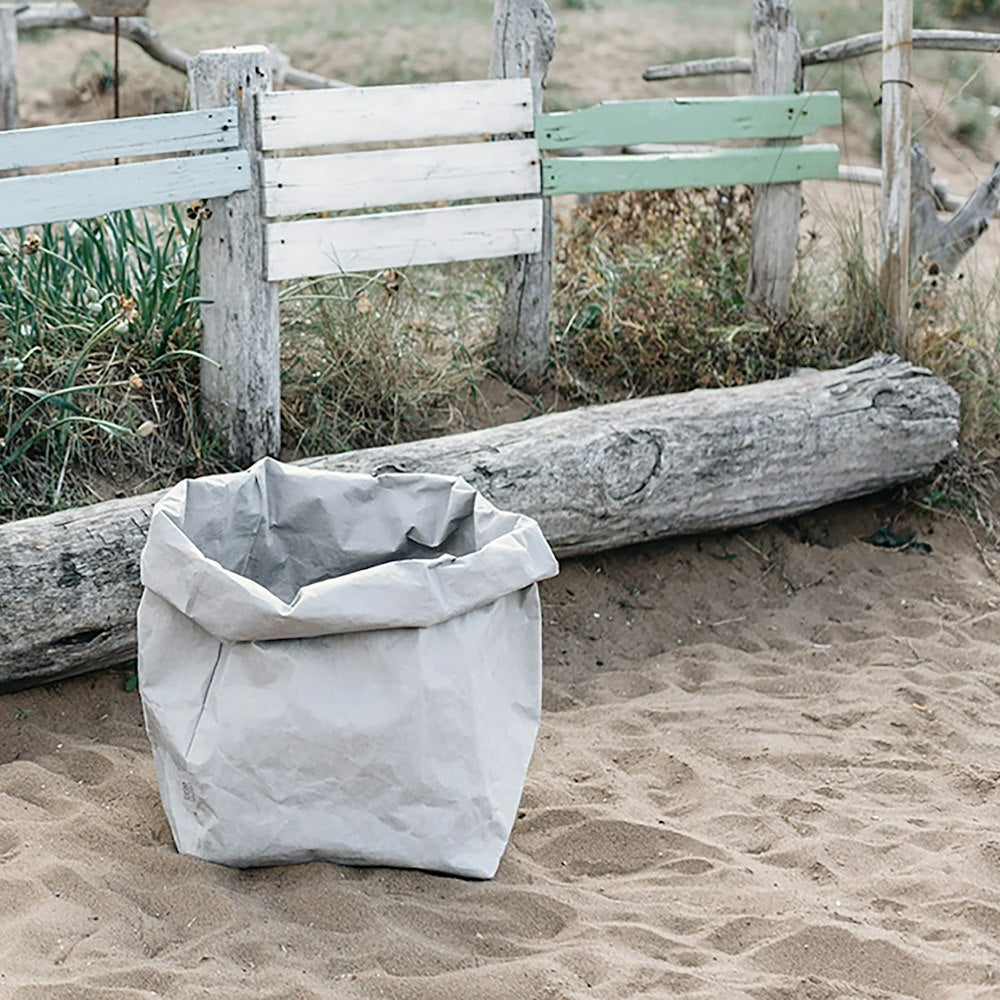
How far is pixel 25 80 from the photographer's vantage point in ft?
41.9

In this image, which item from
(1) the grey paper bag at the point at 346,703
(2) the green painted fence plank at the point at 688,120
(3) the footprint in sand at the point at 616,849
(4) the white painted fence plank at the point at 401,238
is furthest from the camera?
(2) the green painted fence plank at the point at 688,120

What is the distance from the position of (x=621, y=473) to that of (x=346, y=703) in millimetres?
1765

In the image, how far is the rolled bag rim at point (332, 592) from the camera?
2674mm

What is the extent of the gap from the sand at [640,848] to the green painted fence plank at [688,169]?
1410 mm

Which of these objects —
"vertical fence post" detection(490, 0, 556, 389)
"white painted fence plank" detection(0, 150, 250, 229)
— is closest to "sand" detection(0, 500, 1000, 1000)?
"vertical fence post" detection(490, 0, 556, 389)

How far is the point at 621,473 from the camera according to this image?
14.1 feet

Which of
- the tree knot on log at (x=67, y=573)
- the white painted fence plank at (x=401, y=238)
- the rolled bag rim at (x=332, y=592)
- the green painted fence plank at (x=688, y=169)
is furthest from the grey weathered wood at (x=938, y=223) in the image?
the tree knot on log at (x=67, y=573)

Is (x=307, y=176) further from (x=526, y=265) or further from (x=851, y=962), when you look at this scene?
(x=851, y=962)

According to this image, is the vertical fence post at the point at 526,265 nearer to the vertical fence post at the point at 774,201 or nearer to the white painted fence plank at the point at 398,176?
the white painted fence plank at the point at 398,176

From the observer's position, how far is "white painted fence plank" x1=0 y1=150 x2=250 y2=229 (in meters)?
3.72

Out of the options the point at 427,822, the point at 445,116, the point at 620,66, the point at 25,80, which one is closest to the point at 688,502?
the point at 445,116

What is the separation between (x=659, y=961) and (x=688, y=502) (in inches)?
79.6

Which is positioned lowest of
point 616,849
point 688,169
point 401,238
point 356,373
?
point 616,849

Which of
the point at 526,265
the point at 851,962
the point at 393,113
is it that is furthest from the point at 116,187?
the point at 851,962
